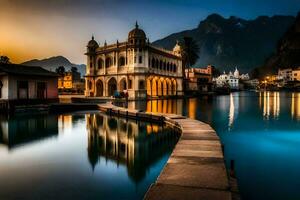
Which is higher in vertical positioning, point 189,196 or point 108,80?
point 108,80

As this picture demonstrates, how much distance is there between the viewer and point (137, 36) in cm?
5041

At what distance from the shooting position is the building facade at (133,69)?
167 feet

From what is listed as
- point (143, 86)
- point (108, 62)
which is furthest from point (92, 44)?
point (143, 86)

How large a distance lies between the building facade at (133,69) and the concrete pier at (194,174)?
133 feet

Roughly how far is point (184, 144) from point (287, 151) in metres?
5.62

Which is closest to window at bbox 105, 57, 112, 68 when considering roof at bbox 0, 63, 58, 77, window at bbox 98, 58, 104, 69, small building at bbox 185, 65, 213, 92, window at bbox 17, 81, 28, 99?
window at bbox 98, 58, 104, 69

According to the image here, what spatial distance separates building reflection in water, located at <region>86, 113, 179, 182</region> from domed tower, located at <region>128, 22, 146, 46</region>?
32649 millimetres

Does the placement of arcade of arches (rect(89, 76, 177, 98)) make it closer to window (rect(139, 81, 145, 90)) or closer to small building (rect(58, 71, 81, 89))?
window (rect(139, 81, 145, 90))

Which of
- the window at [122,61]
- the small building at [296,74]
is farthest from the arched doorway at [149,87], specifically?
the small building at [296,74]

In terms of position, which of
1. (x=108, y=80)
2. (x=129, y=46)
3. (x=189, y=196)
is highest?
(x=129, y=46)

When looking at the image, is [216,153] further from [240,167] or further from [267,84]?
[267,84]

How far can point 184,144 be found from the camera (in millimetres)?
10227

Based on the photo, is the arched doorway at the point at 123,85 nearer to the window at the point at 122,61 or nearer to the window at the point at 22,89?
the window at the point at 122,61

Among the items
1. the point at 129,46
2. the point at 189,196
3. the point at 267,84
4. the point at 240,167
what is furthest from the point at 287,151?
the point at 267,84
